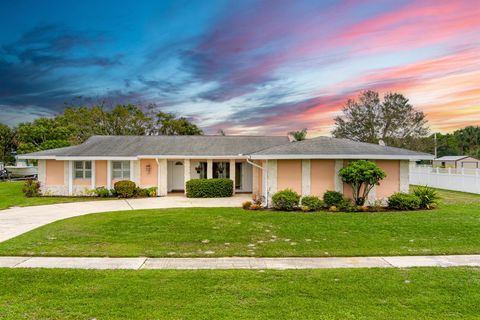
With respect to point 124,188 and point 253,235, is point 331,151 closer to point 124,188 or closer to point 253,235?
point 253,235

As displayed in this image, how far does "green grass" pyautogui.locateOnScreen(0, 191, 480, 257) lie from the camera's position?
791 centimetres

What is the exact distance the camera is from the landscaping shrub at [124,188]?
18.9 meters

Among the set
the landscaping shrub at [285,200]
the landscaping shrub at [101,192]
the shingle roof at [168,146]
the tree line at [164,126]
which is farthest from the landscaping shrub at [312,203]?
the tree line at [164,126]

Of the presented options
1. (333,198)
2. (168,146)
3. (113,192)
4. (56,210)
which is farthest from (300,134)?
(56,210)

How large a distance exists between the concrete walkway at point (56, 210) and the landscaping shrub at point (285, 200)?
2837 millimetres

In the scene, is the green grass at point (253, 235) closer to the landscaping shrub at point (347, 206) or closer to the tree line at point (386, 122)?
the landscaping shrub at point (347, 206)

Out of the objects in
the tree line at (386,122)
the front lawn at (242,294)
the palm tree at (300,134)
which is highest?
the tree line at (386,122)

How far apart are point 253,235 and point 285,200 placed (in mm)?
4747

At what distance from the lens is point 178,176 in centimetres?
2236

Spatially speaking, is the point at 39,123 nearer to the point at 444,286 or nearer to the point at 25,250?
the point at 25,250

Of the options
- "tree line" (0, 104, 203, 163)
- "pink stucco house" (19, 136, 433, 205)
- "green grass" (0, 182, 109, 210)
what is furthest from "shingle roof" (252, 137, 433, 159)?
"tree line" (0, 104, 203, 163)

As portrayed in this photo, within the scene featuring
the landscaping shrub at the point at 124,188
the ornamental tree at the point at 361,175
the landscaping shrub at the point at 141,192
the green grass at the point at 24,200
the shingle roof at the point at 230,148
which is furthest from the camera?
the landscaping shrub at the point at 141,192

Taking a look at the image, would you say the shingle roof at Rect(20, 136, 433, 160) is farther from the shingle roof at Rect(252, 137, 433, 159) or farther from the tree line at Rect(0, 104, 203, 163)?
the tree line at Rect(0, 104, 203, 163)

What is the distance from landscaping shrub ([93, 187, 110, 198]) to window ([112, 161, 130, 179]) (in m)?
1.11
